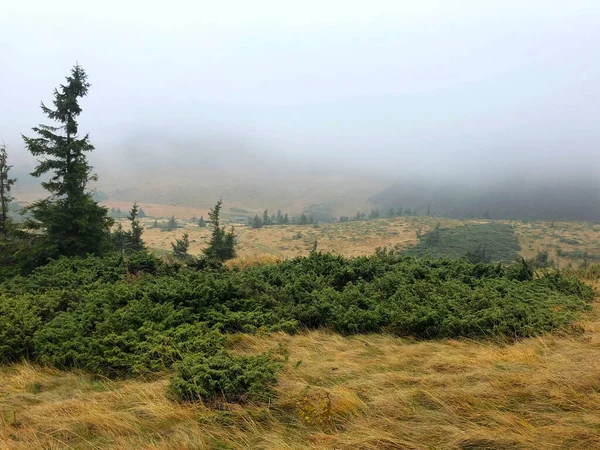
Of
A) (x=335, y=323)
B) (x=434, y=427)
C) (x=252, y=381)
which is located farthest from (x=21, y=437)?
(x=335, y=323)

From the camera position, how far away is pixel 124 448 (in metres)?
3.17

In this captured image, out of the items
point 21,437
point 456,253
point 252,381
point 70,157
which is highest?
point 70,157

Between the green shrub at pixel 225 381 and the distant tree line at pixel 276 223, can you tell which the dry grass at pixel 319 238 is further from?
the green shrub at pixel 225 381

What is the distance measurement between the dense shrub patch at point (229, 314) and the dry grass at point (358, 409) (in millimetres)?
409

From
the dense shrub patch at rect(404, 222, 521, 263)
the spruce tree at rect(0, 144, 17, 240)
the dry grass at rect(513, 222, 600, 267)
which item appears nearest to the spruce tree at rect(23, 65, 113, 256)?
the spruce tree at rect(0, 144, 17, 240)

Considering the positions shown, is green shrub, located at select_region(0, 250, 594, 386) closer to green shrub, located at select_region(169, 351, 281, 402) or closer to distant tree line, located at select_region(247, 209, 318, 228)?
green shrub, located at select_region(169, 351, 281, 402)

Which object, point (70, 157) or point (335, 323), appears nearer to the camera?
point (335, 323)

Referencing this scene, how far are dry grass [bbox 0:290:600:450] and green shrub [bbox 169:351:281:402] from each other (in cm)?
17

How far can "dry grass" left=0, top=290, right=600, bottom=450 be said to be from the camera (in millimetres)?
3033

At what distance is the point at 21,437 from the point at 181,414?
1.64 metres

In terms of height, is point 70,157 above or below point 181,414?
above

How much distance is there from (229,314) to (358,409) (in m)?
3.77

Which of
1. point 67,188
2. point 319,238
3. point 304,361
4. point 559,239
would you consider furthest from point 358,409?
point 559,239

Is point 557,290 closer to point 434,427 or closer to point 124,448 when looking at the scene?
point 434,427
